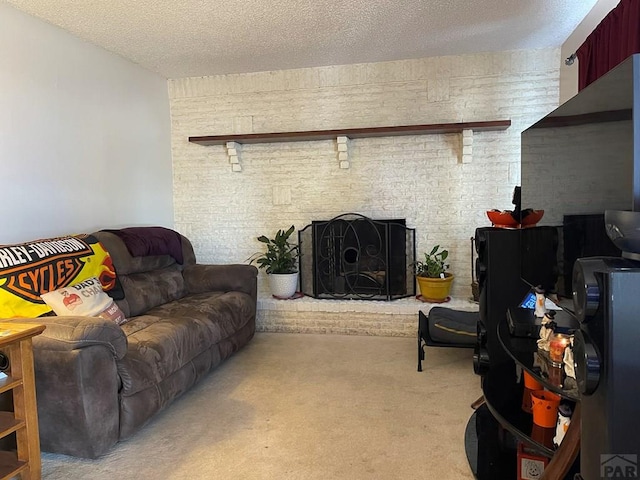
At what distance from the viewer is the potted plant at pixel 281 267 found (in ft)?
12.6

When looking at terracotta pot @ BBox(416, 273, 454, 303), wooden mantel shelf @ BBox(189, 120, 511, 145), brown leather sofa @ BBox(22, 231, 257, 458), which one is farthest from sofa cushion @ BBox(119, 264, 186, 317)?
terracotta pot @ BBox(416, 273, 454, 303)

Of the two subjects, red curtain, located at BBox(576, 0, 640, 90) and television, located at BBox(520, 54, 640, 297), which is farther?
red curtain, located at BBox(576, 0, 640, 90)

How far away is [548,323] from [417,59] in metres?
3.00

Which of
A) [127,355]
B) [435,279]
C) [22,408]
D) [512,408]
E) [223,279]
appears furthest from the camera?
[435,279]

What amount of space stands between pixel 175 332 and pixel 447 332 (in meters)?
1.65

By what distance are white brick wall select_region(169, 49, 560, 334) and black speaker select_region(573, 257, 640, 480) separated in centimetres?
318

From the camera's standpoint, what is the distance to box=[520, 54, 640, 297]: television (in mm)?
968

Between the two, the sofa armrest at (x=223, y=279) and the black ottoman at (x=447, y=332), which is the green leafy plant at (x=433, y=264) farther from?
the sofa armrest at (x=223, y=279)

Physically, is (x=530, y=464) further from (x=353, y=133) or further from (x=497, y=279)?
(x=353, y=133)

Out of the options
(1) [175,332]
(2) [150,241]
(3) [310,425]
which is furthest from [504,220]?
(2) [150,241]

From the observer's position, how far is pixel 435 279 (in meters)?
3.61

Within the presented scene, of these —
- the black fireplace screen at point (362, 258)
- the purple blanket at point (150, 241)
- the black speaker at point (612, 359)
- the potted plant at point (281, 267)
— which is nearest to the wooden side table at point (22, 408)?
the purple blanket at point (150, 241)

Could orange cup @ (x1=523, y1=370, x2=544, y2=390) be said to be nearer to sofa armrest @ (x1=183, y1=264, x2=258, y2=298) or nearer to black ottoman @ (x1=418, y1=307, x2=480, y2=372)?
black ottoman @ (x1=418, y1=307, x2=480, y2=372)

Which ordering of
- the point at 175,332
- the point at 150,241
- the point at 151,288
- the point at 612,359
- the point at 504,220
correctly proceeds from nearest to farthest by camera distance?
the point at 612,359, the point at 504,220, the point at 175,332, the point at 151,288, the point at 150,241
